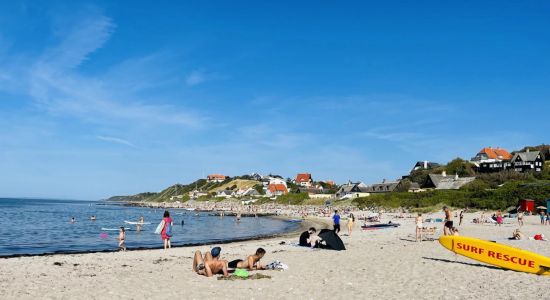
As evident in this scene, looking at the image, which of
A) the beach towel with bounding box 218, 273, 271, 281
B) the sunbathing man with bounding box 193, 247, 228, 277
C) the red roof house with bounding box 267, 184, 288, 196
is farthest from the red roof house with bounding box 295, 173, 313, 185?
the beach towel with bounding box 218, 273, 271, 281

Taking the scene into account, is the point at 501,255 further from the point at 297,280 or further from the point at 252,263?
the point at 252,263

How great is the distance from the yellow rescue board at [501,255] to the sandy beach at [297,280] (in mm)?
296

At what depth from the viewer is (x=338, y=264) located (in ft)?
48.7

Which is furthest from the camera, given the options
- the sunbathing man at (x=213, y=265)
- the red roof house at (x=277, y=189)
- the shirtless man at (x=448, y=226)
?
the red roof house at (x=277, y=189)

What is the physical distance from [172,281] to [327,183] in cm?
16276

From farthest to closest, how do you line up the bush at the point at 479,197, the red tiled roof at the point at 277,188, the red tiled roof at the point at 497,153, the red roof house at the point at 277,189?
the red tiled roof at the point at 277,188 < the red roof house at the point at 277,189 < the red tiled roof at the point at 497,153 < the bush at the point at 479,197

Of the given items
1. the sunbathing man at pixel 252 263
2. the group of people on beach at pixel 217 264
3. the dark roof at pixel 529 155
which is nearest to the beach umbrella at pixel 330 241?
the group of people on beach at pixel 217 264

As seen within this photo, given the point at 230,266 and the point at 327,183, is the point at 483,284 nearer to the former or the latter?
the point at 230,266

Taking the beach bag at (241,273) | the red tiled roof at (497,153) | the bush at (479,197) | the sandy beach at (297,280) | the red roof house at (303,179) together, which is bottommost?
the sandy beach at (297,280)

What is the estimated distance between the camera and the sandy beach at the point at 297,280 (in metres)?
9.93

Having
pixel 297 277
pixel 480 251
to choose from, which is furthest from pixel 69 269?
pixel 480 251

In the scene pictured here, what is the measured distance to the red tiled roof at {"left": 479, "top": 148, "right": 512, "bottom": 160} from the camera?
107000mm

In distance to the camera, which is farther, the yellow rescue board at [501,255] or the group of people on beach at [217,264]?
the group of people on beach at [217,264]

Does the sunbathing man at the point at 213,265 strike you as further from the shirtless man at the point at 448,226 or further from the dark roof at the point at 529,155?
the dark roof at the point at 529,155
